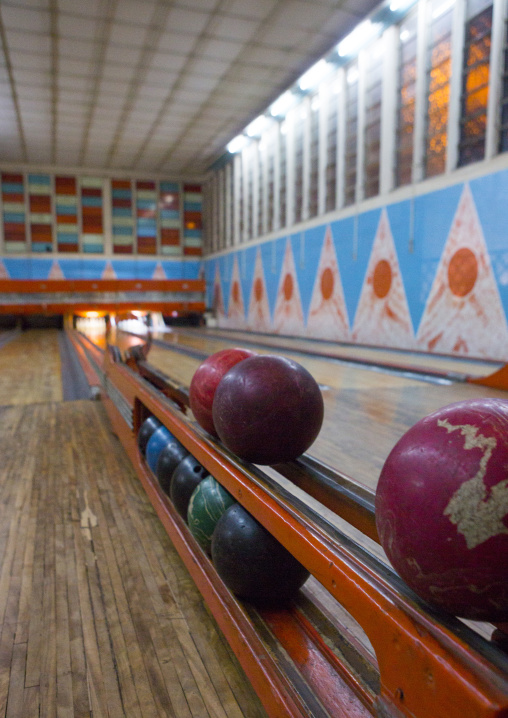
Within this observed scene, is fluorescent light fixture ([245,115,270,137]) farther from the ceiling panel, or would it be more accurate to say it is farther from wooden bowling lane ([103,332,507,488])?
wooden bowling lane ([103,332,507,488])

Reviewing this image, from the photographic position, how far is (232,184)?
543 inches

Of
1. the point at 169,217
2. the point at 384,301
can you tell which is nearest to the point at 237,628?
the point at 384,301

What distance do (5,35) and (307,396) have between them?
8.72 m

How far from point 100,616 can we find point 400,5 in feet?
27.0

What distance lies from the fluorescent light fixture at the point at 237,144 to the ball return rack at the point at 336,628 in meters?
11.9

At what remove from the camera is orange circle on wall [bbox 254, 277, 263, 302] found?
1227cm

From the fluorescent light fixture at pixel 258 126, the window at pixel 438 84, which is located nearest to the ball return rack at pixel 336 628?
the window at pixel 438 84

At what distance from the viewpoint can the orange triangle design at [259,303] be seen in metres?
12.0

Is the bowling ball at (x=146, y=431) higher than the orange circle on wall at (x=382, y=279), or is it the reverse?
the orange circle on wall at (x=382, y=279)

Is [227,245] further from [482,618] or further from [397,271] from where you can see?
[482,618]

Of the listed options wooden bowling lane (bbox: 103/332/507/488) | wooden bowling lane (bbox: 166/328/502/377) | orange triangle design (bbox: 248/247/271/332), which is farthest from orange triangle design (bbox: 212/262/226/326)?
wooden bowling lane (bbox: 103/332/507/488)

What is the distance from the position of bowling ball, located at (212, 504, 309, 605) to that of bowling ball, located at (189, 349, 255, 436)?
0.52m

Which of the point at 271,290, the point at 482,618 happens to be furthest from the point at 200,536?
the point at 271,290

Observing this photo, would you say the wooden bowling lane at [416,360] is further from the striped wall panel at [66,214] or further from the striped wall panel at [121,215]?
the striped wall panel at [66,214]
